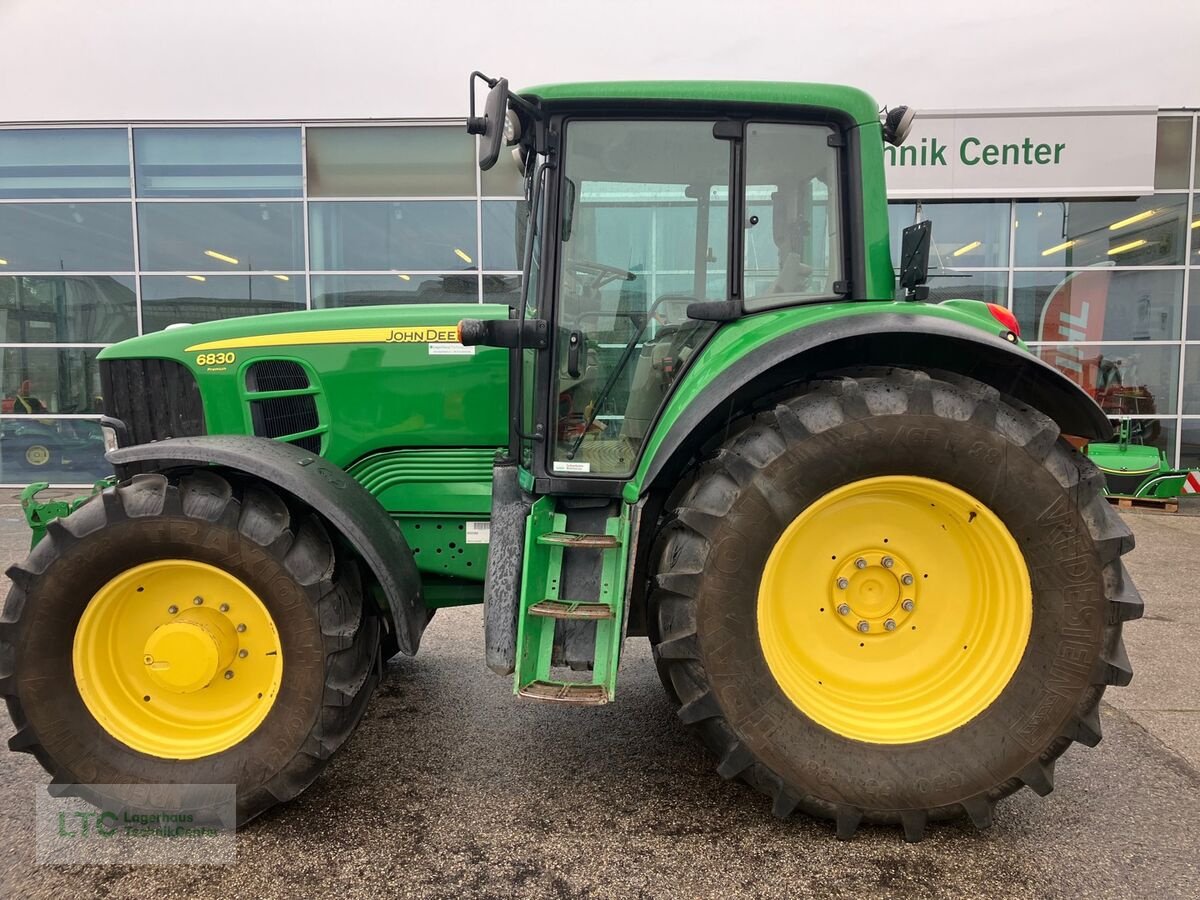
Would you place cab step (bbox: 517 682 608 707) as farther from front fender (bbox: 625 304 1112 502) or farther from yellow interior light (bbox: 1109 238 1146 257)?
yellow interior light (bbox: 1109 238 1146 257)

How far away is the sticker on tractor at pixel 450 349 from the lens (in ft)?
9.08

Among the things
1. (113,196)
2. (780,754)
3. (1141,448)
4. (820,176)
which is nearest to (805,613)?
(780,754)

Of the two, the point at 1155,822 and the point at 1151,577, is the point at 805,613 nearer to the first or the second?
the point at 1155,822

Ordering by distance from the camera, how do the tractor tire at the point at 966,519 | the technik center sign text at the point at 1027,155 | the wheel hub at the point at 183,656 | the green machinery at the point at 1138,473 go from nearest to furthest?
the tractor tire at the point at 966,519 < the wheel hub at the point at 183,656 < the green machinery at the point at 1138,473 < the technik center sign text at the point at 1027,155

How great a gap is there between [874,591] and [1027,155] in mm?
8716

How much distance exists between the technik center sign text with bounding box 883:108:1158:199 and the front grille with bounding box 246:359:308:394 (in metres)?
8.00

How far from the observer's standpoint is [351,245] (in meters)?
9.27

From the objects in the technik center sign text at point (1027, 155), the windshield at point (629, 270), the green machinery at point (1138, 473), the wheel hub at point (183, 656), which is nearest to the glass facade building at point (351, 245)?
the technik center sign text at point (1027, 155)

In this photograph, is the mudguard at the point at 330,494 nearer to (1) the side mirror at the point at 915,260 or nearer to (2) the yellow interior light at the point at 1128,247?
(1) the side mirror at the point at 915,260

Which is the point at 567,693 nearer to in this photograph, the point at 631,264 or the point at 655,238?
the point at 631,264

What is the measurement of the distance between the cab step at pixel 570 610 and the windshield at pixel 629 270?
45 cm

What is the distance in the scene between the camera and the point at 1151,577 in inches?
208

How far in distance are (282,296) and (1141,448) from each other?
10421 millimetres

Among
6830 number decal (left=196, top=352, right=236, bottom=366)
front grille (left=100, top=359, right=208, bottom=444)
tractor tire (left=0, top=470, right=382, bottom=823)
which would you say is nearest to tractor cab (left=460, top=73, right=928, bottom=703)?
tractor tire (left=0, top=470, right=382, bottom=823)
